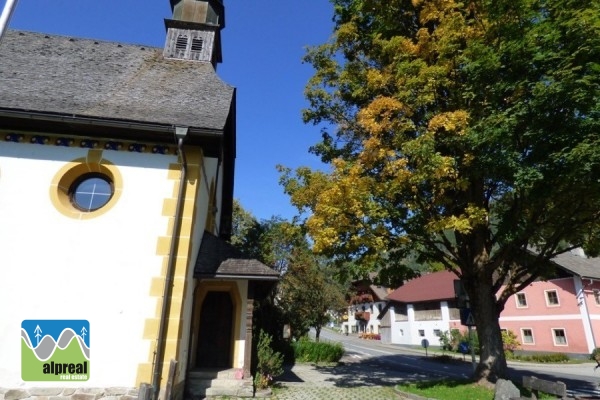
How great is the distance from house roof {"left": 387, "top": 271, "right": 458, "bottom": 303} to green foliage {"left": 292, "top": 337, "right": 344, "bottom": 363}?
17.5m

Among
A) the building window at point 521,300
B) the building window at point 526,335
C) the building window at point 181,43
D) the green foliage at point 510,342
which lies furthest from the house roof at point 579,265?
the building window at point 181,43

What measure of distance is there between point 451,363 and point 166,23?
24.4 meters

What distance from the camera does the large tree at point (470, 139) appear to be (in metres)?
7.75

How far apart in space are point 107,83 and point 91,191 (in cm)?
352

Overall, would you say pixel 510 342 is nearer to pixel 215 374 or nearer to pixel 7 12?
pixel 215 374

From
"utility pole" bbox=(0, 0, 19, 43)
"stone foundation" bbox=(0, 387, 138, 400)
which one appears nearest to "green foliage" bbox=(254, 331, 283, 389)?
"stone foundation" bbox=(0, 387, 138, 400)

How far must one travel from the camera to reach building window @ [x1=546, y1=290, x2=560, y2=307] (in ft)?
92.4

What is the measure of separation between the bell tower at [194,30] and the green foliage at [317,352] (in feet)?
55.5

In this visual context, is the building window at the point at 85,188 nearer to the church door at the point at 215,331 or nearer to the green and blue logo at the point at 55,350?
the green and blue logo at the point at 55,350

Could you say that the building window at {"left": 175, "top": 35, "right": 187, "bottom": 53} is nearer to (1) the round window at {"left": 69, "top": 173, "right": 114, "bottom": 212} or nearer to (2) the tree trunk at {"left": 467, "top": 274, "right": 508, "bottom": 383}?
(1) the round window at {"left": 69, "top": 173, "right": 114, "bottom": 212}

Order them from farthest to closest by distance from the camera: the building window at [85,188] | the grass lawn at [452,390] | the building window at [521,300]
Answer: the building window at [521,300] → the grass lawn at [452,390] → the building window at [85,188]

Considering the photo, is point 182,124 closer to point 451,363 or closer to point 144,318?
point 144,318

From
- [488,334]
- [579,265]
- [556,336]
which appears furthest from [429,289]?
[488,334]

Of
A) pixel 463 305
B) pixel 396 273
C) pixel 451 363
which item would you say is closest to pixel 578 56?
pixel 396 273
